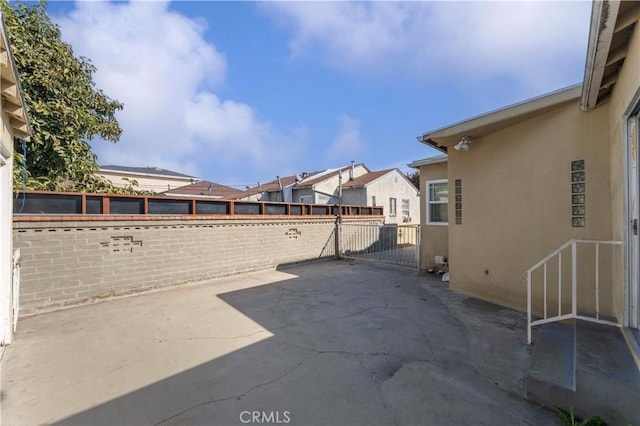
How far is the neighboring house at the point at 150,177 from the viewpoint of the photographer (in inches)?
815

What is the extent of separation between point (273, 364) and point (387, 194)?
1635 centimetres

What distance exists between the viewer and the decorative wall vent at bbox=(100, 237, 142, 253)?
5836mm

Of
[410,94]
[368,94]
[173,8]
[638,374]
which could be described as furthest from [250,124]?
[638,374]

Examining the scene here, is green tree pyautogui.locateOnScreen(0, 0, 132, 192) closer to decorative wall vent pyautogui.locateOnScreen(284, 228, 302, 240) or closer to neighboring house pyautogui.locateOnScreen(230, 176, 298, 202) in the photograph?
decorative wall vent pyautogui.locateOnScreen(284, 228, 302, 240)

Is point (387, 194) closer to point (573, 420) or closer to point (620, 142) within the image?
point (620, 142)

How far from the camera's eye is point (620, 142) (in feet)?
9.61

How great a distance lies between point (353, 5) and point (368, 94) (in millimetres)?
6594

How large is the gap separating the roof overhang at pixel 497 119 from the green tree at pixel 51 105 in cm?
829

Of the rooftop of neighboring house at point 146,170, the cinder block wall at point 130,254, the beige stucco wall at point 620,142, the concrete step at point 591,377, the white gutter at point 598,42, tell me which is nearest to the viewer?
the concrete step at point 591,377

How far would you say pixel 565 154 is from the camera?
13.3 ft

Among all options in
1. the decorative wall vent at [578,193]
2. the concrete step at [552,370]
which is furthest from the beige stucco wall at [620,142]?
the concrete step at [552,370]

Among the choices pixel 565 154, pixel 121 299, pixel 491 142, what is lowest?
pixel 121 299

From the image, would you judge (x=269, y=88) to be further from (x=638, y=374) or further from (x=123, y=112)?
(x=638, y=374)

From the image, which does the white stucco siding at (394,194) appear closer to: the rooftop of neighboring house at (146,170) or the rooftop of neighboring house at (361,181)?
the rooftop of neighboring house at (361,181)
